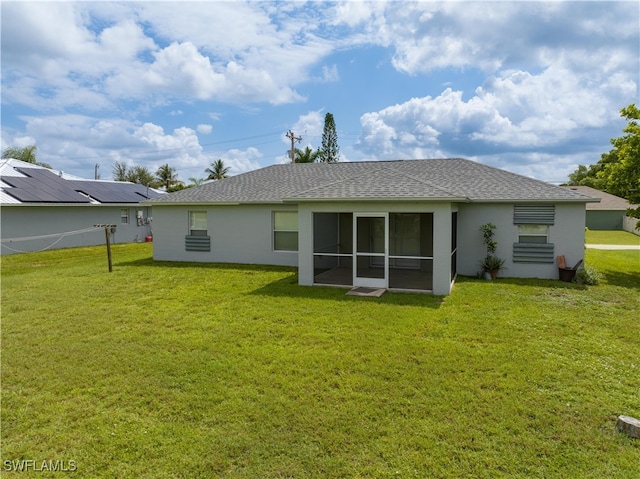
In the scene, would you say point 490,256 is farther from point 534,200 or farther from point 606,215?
point 606,215

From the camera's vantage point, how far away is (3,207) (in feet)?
61.3

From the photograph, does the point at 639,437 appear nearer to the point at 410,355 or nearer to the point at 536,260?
the point at 410,355

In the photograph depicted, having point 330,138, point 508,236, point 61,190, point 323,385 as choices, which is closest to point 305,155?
point 330,138

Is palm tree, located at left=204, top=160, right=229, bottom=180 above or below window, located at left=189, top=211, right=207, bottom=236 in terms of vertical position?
above

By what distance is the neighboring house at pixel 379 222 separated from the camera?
34.6ft

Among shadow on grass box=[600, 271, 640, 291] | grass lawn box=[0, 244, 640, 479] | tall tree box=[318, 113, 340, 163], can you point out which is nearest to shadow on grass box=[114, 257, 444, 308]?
grass lawn box=[0, 244, 640, 479]

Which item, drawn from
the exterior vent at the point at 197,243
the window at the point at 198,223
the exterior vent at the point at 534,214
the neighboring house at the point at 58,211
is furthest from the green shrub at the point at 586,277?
the neighboring house at the point at 58,211

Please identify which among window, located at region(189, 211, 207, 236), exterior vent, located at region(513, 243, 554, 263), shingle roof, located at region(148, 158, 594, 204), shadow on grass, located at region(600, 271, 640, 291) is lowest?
shadow on grass, located at region(600, 271, 640, 291)

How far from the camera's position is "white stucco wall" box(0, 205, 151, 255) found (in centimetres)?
1902

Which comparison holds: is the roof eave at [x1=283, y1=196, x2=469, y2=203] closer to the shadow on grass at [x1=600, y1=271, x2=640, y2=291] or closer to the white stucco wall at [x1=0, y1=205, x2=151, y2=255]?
the shadow on grass at [x1=600, y1=271, x2=640, y2=291]

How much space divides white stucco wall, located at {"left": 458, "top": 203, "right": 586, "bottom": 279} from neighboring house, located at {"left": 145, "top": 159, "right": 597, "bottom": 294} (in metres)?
0.03

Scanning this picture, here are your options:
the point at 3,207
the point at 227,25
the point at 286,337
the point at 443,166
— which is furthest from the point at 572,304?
the point at 3,207

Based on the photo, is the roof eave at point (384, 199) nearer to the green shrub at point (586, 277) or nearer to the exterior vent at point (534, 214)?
the exterior vent at point (534, 214)

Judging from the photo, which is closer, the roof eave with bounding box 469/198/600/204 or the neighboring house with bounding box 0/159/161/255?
the roof eave with bounding box 469/198/600/204
